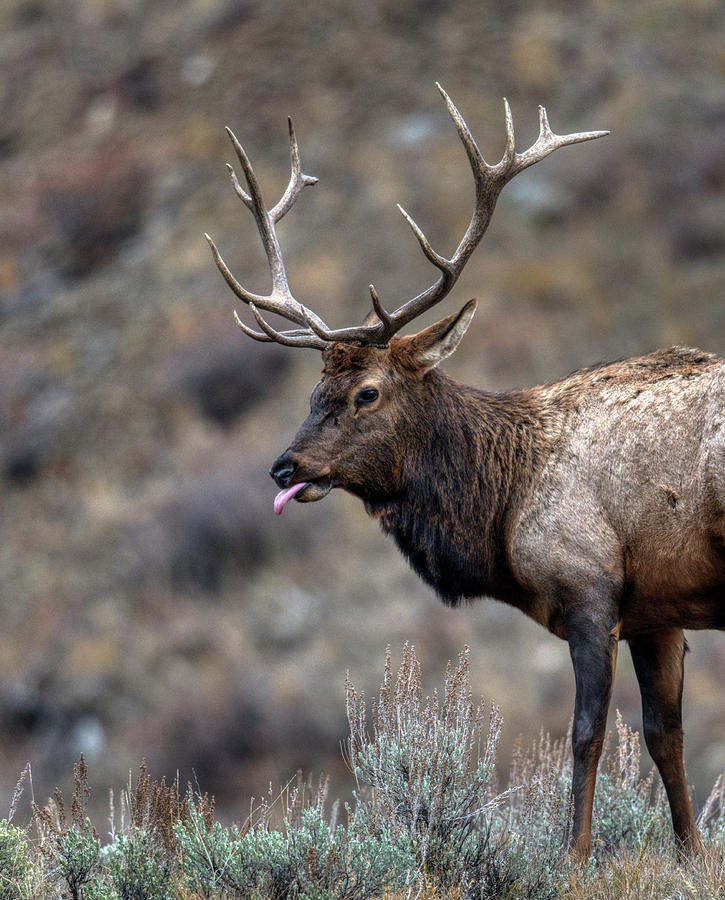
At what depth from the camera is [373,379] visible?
703 centimetres

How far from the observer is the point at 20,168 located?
99.2 feet

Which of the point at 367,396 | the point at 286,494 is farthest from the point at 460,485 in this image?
the point at 286,494

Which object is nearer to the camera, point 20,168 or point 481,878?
point 481,878

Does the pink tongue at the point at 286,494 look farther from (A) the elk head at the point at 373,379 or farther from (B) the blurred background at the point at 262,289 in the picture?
(B) the blurred background at the point at 262,289

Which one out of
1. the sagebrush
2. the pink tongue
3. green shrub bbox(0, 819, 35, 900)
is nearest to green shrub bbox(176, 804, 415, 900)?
the sagebrush

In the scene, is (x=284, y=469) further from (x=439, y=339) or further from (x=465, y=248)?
(x=465, y=248)

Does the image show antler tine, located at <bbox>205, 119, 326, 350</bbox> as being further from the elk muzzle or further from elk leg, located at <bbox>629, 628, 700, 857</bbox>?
elk leg, located at <bbox>629, 628, 700, 857</bbox>

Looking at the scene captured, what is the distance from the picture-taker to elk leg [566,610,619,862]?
20.4 feet

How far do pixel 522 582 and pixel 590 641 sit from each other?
1.80ft

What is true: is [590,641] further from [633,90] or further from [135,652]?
[633,90]

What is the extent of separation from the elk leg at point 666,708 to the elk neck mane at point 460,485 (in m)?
0.91

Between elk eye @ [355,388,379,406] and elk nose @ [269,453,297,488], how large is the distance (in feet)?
1.79

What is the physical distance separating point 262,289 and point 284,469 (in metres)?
16.4

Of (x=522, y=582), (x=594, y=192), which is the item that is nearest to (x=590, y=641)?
(x=522, y=582)
